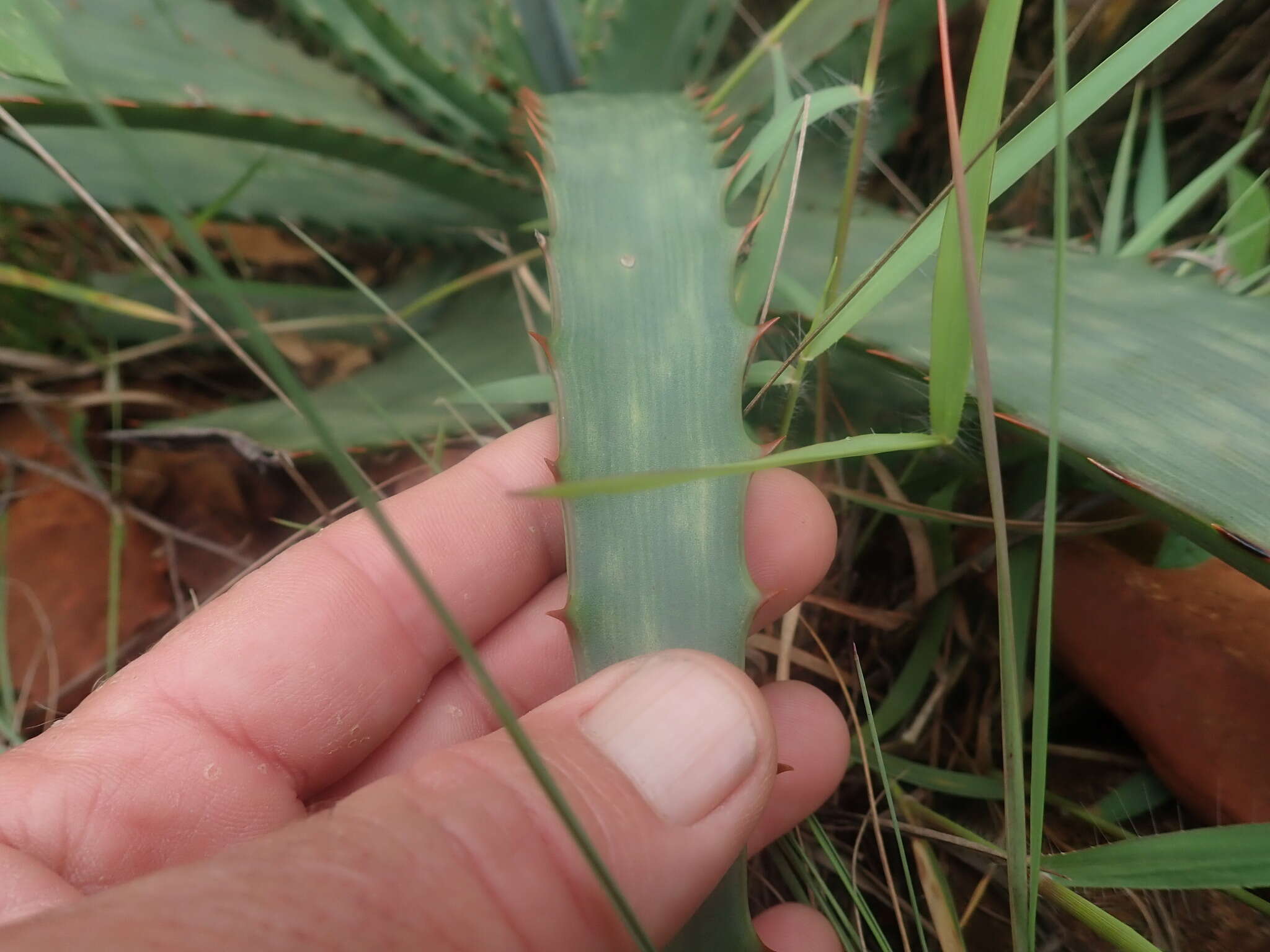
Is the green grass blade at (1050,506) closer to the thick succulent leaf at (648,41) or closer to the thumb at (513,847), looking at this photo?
the thumb at (513,847)

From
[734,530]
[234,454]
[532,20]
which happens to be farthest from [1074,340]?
[234,454]

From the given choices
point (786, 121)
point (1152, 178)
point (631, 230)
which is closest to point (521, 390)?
point (631, 230)

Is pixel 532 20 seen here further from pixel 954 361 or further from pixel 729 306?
pixel 954 361

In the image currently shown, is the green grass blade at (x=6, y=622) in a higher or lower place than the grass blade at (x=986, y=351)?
lower

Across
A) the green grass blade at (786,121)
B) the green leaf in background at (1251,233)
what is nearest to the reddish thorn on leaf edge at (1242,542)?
the green grass blade at (786,121)

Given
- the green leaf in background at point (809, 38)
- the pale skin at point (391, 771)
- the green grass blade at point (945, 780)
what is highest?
the green leaf in background at point (809, 38)
